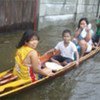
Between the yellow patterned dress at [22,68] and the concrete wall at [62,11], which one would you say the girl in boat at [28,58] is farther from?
the concrete wall at [62,11]

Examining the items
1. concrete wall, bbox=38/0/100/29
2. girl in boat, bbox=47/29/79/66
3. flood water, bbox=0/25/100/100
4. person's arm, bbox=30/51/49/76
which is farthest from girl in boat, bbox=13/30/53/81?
concrete wall, bbox=38/0/100/29

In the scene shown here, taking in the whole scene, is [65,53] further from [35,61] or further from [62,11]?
[62,11]

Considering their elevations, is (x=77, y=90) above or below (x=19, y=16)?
below

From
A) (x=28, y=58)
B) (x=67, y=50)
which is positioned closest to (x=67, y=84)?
(x=67, y=50)

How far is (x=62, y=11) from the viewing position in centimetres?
1806

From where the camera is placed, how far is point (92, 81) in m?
8.74

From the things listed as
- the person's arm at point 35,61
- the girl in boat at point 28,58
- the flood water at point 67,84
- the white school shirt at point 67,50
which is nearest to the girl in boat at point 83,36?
the flood water at point 67,84

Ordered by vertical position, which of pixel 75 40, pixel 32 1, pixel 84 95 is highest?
pixel 32 1

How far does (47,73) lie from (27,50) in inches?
41.9

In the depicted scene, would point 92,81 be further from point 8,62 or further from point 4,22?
point 4,22

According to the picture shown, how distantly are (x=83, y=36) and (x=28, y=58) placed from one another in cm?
403

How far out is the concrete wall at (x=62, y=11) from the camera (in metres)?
15.8

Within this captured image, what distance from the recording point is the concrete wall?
624 inches

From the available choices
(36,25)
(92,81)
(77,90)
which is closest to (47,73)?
(77,90)
